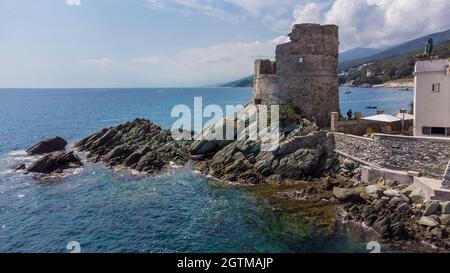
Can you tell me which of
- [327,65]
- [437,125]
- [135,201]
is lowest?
[135,201]

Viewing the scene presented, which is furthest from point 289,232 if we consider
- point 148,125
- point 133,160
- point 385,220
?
point 148,125

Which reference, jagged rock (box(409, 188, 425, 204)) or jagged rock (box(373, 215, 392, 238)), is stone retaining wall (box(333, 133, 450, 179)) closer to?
jagged rock (box(409, 188, 425, 204))

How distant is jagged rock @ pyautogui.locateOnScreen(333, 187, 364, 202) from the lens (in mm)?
21719

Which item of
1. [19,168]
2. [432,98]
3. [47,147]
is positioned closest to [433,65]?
[432,98]

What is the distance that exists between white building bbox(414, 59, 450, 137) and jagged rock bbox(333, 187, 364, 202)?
6791 millimetres

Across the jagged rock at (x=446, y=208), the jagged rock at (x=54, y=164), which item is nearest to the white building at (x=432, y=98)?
the jagged rock at (x=446, y=208)

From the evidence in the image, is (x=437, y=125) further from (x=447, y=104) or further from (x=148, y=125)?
(x=148, y=125)

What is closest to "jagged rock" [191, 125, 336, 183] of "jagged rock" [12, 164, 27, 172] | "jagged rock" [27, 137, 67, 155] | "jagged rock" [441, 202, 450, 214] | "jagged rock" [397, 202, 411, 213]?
"jagged rock" [397, 202, 411, 213]

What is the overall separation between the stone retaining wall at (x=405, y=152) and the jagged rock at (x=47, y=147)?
35.3 m

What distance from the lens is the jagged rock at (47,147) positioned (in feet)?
140

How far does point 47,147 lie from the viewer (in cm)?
4394

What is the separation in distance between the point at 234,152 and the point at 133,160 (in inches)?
408

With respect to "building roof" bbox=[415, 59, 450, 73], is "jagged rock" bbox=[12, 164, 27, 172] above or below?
below
